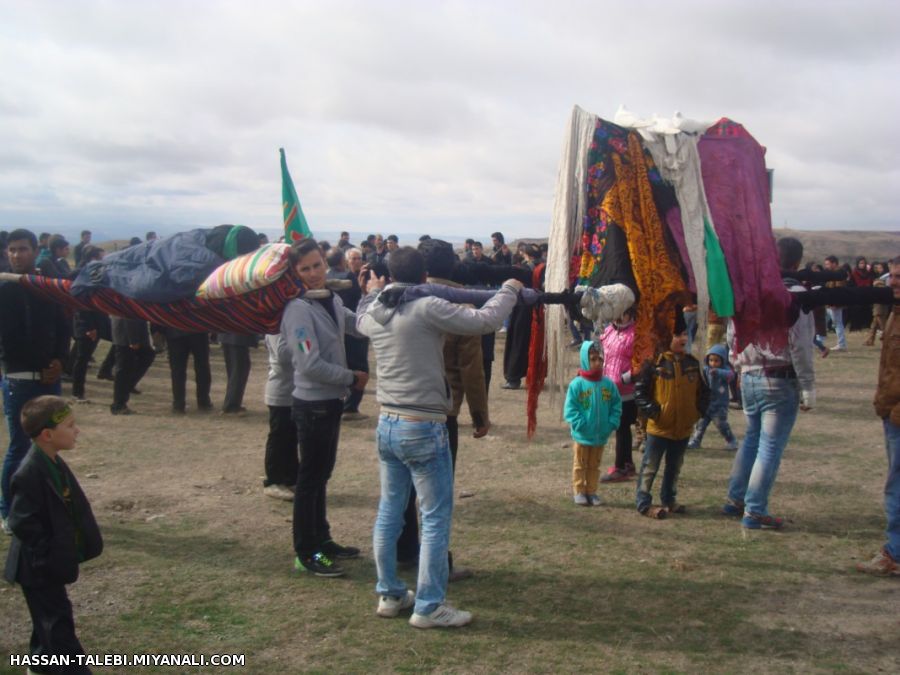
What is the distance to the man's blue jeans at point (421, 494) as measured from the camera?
436cm

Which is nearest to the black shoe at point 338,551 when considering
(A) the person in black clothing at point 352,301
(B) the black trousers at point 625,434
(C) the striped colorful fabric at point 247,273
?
(C) the striped colorful fabric at point 247,273

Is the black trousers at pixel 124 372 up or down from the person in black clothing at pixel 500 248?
down

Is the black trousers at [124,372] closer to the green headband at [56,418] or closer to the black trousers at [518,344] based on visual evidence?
the black trousers at [518,344]

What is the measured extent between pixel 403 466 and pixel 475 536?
1.77 metres

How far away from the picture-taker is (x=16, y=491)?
3770 mm

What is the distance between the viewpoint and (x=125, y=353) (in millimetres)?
10766

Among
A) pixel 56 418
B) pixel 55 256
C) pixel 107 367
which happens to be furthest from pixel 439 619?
pixel 55 256

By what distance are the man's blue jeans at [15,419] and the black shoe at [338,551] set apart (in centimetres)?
215

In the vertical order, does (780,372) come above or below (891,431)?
above

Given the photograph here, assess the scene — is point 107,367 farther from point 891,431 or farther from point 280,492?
point 891,431

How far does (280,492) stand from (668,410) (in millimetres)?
3390

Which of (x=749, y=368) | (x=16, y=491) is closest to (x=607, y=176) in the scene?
(x=749, y=368)

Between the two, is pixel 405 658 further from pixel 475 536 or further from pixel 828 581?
pixel 828 581

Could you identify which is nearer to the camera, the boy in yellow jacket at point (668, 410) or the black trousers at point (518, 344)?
the boy in yellow jacket at point (668, 410)
